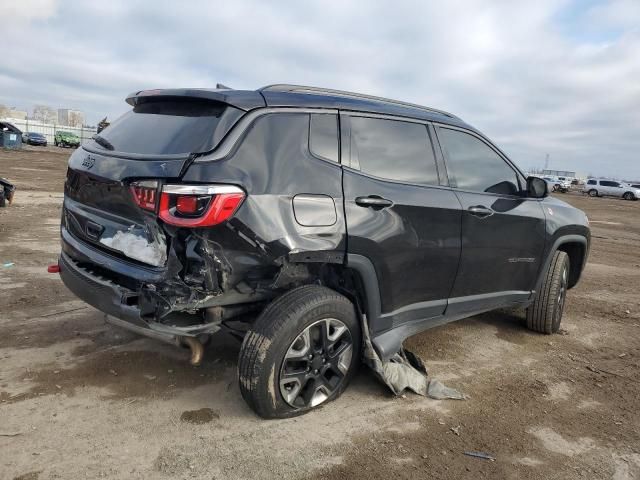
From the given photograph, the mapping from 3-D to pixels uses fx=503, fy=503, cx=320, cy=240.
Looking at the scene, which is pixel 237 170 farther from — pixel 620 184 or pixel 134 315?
pixel 620 184

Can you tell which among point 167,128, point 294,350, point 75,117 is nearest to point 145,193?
point 167,128

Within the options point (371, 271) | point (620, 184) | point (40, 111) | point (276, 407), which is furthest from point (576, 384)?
point (40, 111)

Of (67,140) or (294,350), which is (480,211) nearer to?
(294,350)

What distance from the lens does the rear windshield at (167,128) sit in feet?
9.26

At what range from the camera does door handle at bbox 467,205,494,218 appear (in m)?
3.76

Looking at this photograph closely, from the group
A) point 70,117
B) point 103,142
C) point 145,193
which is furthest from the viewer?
point 70,117

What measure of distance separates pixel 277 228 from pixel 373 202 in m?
0.71

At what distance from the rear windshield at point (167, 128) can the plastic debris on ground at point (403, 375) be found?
1.51 m

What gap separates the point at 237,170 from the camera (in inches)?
106

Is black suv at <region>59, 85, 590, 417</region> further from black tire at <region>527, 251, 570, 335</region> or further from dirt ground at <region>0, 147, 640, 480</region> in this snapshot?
black tire at <region>527, 251, 570, 335</region>

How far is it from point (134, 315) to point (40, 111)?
387 ft

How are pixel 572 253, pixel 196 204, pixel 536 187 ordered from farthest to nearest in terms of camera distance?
1. pixel 572 253
2. pixel 536 187
3. pixel 196 204

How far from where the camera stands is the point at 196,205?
8.51ft

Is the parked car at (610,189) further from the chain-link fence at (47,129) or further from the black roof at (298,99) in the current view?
the chain-link fence at (47,129)
